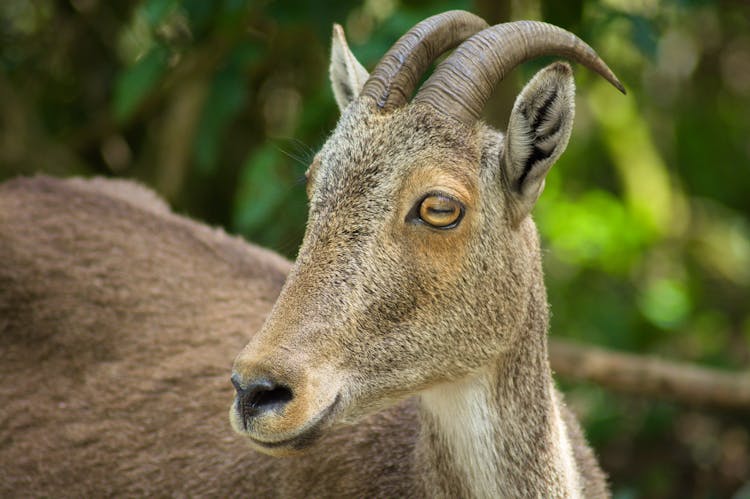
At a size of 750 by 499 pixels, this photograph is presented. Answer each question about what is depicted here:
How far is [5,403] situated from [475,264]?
246 centimetres

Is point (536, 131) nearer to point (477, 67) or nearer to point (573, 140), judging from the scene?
point (477, 67)

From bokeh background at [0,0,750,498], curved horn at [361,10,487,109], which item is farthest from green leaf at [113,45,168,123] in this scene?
curved horn at [361,10,487,109]

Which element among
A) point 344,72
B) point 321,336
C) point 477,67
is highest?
point 477,67

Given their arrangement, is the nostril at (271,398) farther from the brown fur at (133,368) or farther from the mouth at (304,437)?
the brown fur at (133,368)

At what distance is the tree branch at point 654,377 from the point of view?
739cm

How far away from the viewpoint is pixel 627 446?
805 centimetres

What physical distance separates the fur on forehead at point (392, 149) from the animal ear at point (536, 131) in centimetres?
15

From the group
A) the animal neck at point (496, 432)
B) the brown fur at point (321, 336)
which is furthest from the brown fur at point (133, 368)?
the animal neck at point (496, 432)

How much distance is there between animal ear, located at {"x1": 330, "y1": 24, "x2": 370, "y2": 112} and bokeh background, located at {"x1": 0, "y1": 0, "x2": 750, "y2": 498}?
1.26m

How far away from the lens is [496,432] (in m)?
3.88

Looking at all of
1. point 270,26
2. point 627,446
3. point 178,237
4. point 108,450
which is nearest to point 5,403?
point 108,450

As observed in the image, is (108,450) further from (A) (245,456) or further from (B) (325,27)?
(B) (325,27)

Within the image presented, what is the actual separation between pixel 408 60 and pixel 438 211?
2.27 feet

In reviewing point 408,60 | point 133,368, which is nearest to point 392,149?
point 408,60
